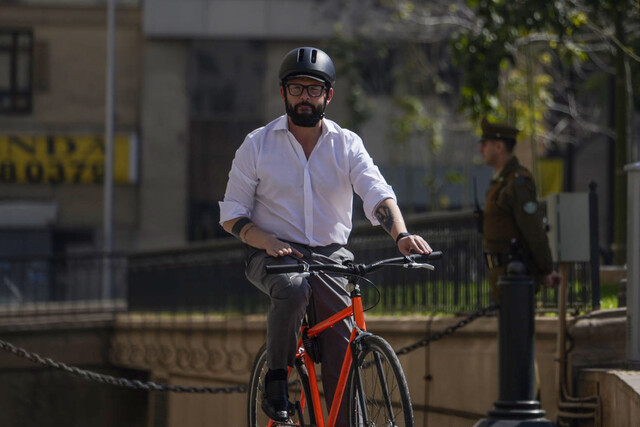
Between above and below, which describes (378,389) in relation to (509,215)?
below

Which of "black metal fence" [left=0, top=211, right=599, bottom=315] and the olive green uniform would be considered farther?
"black metal fence" [left=0, top=211, right=599, bottom=315]

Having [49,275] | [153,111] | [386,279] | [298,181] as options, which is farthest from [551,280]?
[153,111]

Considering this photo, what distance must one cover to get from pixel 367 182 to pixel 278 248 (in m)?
0.58

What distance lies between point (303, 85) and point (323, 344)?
3.76 feet

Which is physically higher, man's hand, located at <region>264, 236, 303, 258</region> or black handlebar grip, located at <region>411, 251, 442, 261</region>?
man's hand, located at <region>264, 236, 303, 258</region>

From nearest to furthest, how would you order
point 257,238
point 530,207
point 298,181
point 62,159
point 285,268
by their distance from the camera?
point 285,268 < point 257,238 < point 298,181 < point 530,207 < point 62,159

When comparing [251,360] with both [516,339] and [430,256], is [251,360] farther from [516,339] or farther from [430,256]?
[430,256]

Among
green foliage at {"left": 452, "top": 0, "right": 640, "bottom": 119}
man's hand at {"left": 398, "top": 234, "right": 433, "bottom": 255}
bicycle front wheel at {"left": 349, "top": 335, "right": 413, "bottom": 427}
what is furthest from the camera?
green foliage at {"left": 452, "top": 0, "right": 640, "bottom": 119}

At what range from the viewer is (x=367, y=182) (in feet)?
18.8

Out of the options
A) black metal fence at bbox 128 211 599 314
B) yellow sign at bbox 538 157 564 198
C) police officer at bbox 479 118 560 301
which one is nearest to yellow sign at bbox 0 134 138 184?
yellow sign at bbox 538 157 564 198

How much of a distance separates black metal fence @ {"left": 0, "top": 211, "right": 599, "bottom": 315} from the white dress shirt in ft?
12.0

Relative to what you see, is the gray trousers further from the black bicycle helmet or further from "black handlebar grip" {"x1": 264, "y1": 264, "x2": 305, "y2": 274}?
the black bicycle helmet

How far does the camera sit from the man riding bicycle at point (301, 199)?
5641 mm

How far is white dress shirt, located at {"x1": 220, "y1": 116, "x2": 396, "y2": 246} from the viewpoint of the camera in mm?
5758
